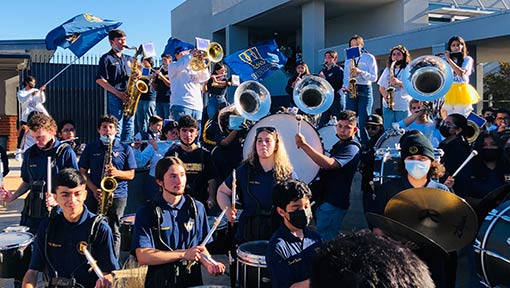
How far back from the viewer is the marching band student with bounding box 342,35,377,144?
8742 millimetres

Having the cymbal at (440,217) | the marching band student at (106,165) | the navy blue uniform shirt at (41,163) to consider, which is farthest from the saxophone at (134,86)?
the cymbal at (440,217)

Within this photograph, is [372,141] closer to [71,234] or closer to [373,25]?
[71,234]

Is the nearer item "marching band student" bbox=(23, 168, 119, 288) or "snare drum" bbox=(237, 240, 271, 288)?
"marching band student" bbox=(23, 168, 119, 288)

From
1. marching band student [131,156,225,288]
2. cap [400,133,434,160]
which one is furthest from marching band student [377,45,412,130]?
marching band student [131,156,225,288]

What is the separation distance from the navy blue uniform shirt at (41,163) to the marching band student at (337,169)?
2.26 metres

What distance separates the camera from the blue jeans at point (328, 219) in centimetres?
534

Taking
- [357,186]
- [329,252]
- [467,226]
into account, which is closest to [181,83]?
[357,186]

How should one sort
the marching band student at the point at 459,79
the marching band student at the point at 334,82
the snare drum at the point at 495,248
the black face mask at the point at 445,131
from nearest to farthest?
the snare drum at the point at 495,248, the black face mask at the point at 445,131, the marching band student at the point at 459,79, the marching band student at the point at 334,82

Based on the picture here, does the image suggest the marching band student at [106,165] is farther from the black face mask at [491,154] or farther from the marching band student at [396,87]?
the marching band student at [396,87]

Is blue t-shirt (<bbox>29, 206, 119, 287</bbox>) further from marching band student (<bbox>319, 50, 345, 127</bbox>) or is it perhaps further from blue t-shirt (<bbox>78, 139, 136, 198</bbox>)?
marching band student (<bbox>319, 50, 345, 127</bbox>)

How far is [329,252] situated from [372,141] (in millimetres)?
5314

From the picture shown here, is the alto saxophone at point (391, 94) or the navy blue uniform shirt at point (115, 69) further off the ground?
the navy blue uniform shirt at point (115, 69)

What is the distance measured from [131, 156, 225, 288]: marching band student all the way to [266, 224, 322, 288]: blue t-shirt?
450 mm

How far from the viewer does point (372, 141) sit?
6520mm
